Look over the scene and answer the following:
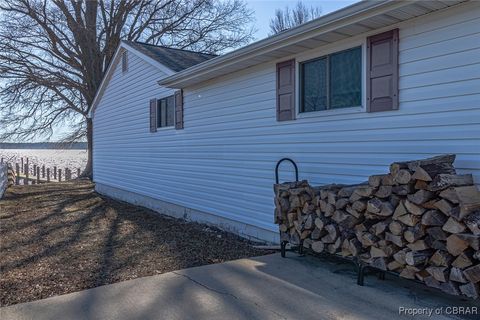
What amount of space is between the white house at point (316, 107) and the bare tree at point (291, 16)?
65.8 ft

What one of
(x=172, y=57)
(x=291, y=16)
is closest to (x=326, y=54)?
→ (x=172, y=57)

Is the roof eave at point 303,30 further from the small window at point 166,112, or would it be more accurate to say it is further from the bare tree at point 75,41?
the bare tree at point 75,41

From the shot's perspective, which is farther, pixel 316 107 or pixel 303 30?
pixel 316 107

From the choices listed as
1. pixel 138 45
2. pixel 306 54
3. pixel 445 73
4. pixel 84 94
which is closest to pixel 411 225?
pixel 445 73

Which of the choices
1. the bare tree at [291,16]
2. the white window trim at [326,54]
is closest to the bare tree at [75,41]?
the bare tree at [291,16]

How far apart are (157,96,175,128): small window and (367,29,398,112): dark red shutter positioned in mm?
5939

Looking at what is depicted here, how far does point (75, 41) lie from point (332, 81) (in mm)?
19364

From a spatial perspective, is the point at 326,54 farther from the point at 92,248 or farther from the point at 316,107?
the point at 92,248

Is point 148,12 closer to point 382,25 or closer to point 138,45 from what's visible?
point 138,45

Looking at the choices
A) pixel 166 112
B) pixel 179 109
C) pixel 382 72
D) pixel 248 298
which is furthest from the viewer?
pixel 166 112

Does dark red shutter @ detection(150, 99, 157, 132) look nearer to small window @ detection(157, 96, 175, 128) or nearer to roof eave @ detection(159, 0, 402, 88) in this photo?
small window @ detection(157, 96, 175, 128)

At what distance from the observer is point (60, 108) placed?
2200 centimetres

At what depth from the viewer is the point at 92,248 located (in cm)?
623

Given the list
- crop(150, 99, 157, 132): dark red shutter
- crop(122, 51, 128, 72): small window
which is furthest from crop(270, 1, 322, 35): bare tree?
crop(150, 99, 157, 132): dark red shutter
